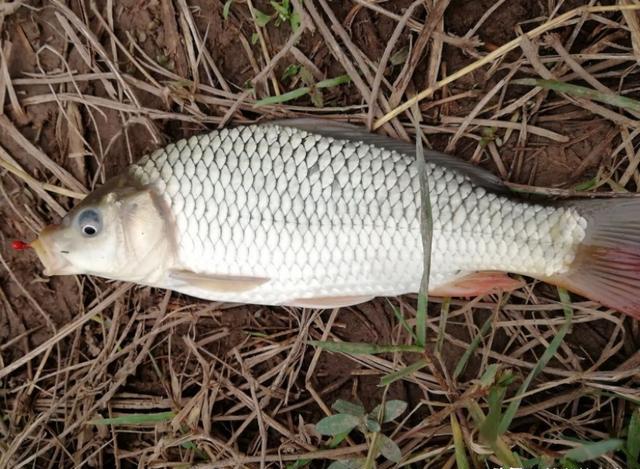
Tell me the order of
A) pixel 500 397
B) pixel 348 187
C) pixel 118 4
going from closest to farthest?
pixel 500 397
pixel 348 187
pixel 118 4

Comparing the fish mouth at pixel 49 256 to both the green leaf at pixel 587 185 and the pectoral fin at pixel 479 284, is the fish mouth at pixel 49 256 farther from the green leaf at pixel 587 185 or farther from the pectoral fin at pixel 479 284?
the green leaf at pixel 587 185

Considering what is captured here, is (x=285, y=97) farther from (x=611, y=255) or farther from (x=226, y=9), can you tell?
(x=611, y=255)

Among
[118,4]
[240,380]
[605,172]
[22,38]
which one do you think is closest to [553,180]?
[605,172]

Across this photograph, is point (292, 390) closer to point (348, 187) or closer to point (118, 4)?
point (348, 187)

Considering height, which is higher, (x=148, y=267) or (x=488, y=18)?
(x=488, y=18)

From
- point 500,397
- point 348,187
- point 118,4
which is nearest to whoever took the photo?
point 500,397

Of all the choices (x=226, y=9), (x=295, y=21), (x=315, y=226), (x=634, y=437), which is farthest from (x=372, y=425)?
(x=226, y=9)
